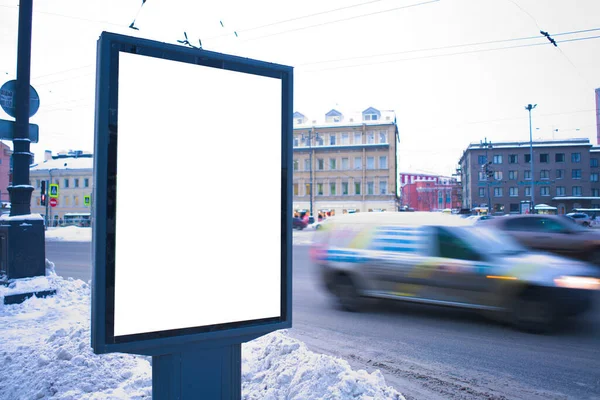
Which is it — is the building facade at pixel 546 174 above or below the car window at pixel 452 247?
above

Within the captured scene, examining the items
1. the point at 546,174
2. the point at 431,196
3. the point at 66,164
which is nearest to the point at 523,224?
the point at 546,174

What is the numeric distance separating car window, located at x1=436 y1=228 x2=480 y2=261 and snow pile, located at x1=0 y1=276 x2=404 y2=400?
122 inches

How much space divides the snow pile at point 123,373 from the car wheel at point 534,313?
3165mm

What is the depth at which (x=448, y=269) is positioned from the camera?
6.33 m

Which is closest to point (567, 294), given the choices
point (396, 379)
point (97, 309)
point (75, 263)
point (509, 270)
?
point (509, 270)

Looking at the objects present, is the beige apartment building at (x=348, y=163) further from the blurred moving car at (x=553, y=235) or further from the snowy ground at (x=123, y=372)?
the snowy ground at (x=123, y=372)

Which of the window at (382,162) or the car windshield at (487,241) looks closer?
the car windshield at (487,241)

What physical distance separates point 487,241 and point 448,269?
0.73 meters

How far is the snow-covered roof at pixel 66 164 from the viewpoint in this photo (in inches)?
2633

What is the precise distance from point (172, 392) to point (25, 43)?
6281 mm

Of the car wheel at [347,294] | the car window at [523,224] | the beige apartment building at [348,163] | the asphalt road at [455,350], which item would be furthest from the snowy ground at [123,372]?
the beige apartment building at [348,163]

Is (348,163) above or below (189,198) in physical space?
above

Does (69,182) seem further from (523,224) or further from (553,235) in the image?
(553,235)

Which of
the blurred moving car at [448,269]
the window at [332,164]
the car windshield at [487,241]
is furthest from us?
the window at [332,164]
